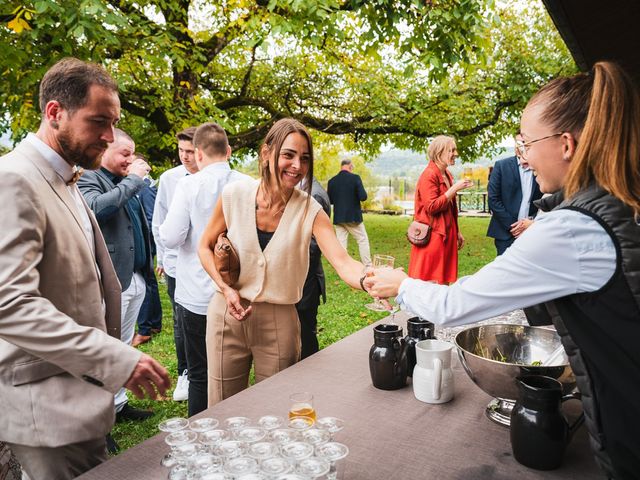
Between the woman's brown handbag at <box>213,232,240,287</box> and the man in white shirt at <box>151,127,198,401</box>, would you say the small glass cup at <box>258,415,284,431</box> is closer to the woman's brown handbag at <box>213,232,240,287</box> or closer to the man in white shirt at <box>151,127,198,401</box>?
the woman's brown handbag at <box>213,232,240,287</box>

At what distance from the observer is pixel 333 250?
2490 millimetres

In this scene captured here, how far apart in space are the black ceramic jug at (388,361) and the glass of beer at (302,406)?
1.18 feet

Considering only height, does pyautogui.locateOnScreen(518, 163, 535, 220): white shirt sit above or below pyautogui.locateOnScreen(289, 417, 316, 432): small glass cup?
above

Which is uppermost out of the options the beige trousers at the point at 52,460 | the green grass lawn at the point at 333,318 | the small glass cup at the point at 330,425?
the small glass cup at the point at 330,425

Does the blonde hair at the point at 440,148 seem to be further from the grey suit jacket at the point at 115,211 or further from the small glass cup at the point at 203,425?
the small glass cup at the point at 203,425

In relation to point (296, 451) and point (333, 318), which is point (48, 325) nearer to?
point (296, 451)

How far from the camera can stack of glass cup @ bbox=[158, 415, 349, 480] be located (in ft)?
3.50

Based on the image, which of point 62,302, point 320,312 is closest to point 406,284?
point 62,302

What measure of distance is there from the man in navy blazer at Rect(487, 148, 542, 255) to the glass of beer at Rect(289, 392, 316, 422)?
14.6 ft

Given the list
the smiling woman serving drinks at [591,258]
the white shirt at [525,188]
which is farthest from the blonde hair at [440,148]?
the smiling woman serving drinks at [591,258]

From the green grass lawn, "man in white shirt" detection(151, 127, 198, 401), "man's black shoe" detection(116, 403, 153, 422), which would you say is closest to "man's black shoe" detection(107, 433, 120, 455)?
the green grass lawn

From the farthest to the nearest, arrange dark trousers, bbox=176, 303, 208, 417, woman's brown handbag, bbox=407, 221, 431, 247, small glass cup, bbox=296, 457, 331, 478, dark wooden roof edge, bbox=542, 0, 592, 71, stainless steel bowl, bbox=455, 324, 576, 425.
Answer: woman's brown handbag, bbox=407, 221, 431, 247 → dark trousers, bbox=176, 303, 208, 417 → dark wooden roof edge, bbox=542, 0, 592, 71 → stainless steel bowl, bbox=455, 324, 576, 425 → small glass cup, bbox=296, 457, 331, 478

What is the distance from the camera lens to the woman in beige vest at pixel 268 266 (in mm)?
2336

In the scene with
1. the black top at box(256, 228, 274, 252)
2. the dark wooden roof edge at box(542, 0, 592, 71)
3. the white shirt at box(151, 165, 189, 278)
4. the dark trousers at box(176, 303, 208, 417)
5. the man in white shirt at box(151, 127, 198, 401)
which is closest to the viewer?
the black top at box(256, 228, 274, 252)
